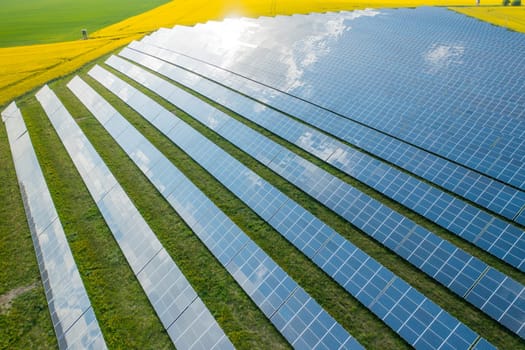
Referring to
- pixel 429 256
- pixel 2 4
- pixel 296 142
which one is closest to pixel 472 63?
pixel 296 142

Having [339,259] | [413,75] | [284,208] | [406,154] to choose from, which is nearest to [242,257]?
[284,208]

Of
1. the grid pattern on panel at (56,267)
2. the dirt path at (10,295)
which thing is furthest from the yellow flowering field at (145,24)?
the dirt path at (10,295)

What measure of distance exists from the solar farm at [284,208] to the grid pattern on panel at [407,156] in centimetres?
15

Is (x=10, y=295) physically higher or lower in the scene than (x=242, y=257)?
higher

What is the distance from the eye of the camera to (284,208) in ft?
76.8

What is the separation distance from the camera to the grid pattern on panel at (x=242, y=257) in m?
16.5

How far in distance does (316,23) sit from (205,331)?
55943mm

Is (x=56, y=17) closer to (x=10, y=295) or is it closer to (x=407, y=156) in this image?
(x=10, y=295)

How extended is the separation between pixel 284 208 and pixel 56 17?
119358mm

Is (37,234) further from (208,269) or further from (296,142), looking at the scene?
(296,142)

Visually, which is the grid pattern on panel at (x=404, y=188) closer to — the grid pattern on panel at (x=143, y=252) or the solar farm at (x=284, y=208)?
the solar farm at (x=284, y=208)

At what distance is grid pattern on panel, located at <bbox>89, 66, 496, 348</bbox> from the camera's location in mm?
15672

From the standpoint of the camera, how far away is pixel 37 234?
24.5 m

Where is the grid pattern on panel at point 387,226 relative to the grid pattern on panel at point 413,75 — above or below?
below
